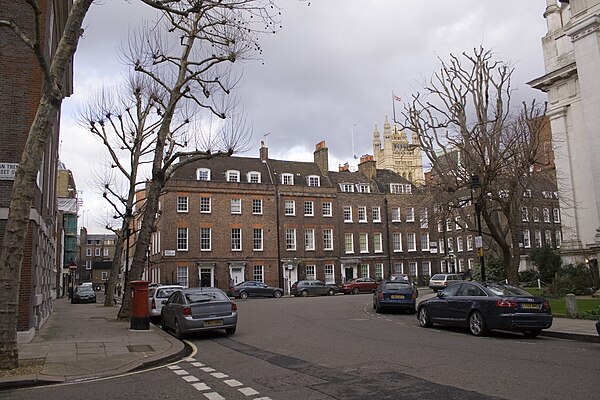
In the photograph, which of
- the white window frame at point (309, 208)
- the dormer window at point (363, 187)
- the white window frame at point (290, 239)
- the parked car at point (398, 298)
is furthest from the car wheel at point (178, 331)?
the dormer window at point (363, 187)

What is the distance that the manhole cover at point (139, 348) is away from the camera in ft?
42.8

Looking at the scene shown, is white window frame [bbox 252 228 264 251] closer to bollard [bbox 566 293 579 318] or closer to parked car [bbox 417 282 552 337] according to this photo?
parked car [bbox 417 282 552 337]

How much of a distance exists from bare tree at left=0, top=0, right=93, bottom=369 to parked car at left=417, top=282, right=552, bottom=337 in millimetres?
11296

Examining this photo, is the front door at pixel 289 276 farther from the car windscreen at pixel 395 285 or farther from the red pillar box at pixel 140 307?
the red pillar box at pixel 140 307

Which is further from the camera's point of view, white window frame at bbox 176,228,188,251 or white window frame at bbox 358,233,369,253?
white window frame at bbox 358,233,369,253

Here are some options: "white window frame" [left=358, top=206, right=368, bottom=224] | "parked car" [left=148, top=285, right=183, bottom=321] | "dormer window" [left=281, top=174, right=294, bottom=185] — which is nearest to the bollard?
"parked car" [left=148, top=285, right=183, bottom=321]

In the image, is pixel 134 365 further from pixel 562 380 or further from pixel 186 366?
pixel 562 380

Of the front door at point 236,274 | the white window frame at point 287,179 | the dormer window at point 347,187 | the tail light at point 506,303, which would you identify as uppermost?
the white window frame at point 287,179

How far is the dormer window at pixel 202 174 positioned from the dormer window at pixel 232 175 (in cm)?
193

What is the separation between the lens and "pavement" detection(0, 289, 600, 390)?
10.1m

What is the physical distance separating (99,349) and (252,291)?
2970 cm

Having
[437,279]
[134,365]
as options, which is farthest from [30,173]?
[437,279]

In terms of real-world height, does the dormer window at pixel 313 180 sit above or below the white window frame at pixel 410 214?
above

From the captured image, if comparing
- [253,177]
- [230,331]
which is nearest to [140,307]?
[230,331]
